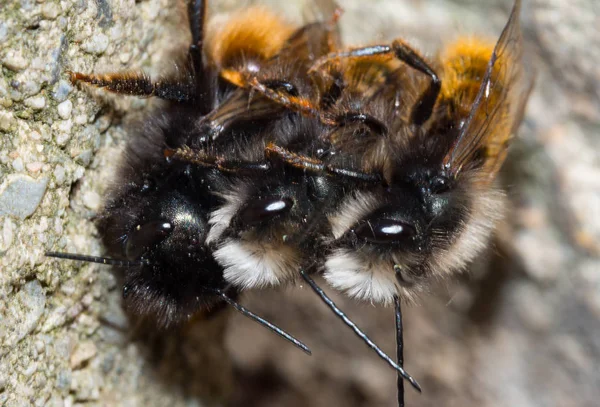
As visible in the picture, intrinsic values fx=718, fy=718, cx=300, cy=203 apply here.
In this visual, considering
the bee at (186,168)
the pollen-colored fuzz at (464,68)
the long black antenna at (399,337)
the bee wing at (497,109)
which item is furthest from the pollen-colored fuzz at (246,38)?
the long black antenna at (399,337)

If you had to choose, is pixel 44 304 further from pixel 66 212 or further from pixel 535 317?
pixel 535 317

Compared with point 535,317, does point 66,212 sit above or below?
above

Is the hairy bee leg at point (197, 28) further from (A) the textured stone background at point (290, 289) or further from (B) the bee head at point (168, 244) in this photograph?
(B) the bee head at point (168, 244)

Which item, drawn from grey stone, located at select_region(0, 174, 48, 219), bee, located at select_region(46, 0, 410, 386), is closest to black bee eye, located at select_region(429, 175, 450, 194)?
bee, located at select_region(46, 0, 410, 386)

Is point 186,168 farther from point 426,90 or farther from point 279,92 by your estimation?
point 426,90

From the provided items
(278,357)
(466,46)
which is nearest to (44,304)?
(466,46)

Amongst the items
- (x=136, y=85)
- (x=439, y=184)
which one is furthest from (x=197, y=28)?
(x=439, y=184)

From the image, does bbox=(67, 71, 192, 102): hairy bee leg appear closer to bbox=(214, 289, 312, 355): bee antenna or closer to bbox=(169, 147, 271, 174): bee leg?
bbox=(169, 147, 271, 174): bee leg
